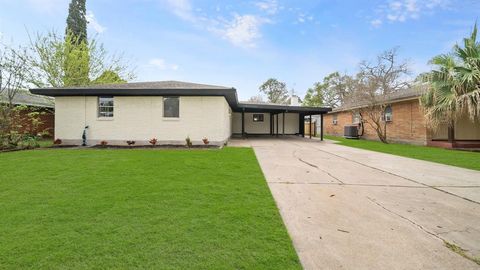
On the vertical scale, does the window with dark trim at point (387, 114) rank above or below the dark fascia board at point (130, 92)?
below

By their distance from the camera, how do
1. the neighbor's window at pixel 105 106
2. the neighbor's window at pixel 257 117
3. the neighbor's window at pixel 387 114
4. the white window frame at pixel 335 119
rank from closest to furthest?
the neighbor's window at pixel 105 106 < the neighbor's window at pixel 387 114 < the neighbor's window at pixel 257 117 < the white window frame at pixel 335 119

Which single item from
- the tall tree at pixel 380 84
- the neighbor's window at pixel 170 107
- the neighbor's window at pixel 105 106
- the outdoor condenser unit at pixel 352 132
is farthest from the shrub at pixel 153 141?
the outdoor condenser unit at pixel 352 132

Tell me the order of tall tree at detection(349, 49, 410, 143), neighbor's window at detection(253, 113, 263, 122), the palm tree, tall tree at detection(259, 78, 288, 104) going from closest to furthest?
the palm tree
tall tree at detection(349, 49, 410, 143)
neighbor's window at detection(253, 113, 263, 122)
tall tree at detection(259, 78, 288, 104)

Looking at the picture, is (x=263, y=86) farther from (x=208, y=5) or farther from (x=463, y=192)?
(x=463, y=192)

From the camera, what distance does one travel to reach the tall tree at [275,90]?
44112 millimetres

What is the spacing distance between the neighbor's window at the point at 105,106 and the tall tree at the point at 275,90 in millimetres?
35310

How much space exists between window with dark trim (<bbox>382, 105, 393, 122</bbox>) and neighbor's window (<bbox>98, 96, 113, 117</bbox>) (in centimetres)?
1877

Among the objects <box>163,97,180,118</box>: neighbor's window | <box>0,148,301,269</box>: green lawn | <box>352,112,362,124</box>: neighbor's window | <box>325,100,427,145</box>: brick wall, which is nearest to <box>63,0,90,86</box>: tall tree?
<box>163,97,180,118</box>: neighbor's window

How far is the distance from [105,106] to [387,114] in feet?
62.8

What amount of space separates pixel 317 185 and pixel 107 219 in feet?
12.5

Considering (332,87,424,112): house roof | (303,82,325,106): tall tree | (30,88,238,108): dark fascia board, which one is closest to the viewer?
(30,88,238,108): dark fascia board

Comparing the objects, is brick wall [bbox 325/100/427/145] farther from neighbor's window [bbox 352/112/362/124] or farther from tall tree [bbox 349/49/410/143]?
neighbor's window [bbox 352/112/362/124]

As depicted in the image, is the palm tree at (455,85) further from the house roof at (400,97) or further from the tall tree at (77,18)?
the tall tree at (77,18)

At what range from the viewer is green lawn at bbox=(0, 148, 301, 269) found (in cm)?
211
